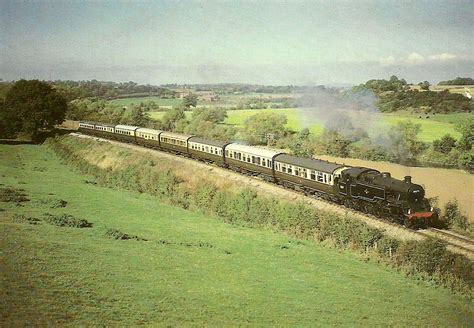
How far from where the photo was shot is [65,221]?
11203 mm

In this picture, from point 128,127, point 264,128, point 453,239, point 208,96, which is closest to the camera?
point 453,239

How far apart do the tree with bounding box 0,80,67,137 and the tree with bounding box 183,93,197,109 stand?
5260mm

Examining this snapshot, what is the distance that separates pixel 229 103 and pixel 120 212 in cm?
1159

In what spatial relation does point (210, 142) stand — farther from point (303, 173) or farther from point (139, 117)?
point (303, 173)

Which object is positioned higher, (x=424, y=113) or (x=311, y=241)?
(x=424, y=113)

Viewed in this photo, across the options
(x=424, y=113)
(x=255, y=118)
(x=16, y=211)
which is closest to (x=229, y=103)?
(x=255, y=118)

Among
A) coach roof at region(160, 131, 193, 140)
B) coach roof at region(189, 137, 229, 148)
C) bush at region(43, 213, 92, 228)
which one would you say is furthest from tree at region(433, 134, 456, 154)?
bush at region(43, 213, 92, 228)

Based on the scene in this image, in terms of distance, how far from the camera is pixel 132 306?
8.50 metres

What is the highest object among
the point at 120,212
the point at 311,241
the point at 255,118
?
the point at 255,118

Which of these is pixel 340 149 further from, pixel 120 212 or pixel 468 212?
pixel 120 212

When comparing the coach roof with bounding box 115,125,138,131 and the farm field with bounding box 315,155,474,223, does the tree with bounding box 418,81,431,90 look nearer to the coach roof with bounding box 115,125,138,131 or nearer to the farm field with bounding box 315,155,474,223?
the farm field with bounding box 315,155,474,223

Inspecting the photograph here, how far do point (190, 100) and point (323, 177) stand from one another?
289 inches

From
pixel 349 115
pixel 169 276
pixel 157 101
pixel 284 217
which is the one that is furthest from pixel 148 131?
pixel 169 276

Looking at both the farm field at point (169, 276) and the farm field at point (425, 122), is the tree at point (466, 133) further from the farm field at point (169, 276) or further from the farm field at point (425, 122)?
the farm field at point (169, 276)
